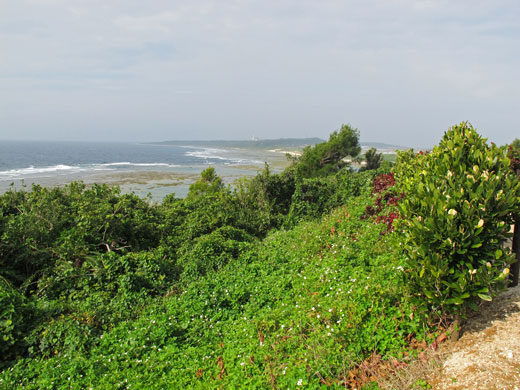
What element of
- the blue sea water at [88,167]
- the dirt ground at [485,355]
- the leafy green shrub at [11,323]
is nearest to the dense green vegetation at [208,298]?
the leafy green shrub at [11,323]

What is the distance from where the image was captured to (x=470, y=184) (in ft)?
12.1

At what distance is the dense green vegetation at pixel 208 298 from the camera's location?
3898 millimetres

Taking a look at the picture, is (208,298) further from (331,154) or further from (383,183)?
(331,154)

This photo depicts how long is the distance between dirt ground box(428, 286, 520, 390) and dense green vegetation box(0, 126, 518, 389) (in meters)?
0.31

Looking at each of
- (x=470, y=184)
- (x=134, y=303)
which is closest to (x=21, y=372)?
(x=134, y=303)

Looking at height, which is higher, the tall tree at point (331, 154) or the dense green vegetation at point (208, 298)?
the tall tree at point (331, 154)

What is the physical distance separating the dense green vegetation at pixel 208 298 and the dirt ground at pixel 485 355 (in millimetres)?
307

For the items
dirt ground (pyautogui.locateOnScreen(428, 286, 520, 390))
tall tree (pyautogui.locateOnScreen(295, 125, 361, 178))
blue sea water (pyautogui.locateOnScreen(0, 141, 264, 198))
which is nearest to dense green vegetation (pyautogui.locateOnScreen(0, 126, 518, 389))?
dirt ground (pyautogui.locateOnScreen(428, 286, 520, 390))

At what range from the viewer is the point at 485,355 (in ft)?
11.4

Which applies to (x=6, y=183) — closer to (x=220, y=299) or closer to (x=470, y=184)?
(x=220, y=299)

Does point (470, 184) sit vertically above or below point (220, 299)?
above

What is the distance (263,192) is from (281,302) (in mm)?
9387

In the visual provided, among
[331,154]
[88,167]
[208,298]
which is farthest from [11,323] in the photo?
[88,167]

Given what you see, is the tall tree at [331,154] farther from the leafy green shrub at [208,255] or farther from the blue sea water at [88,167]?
the leafy green shrub at [208,255]
